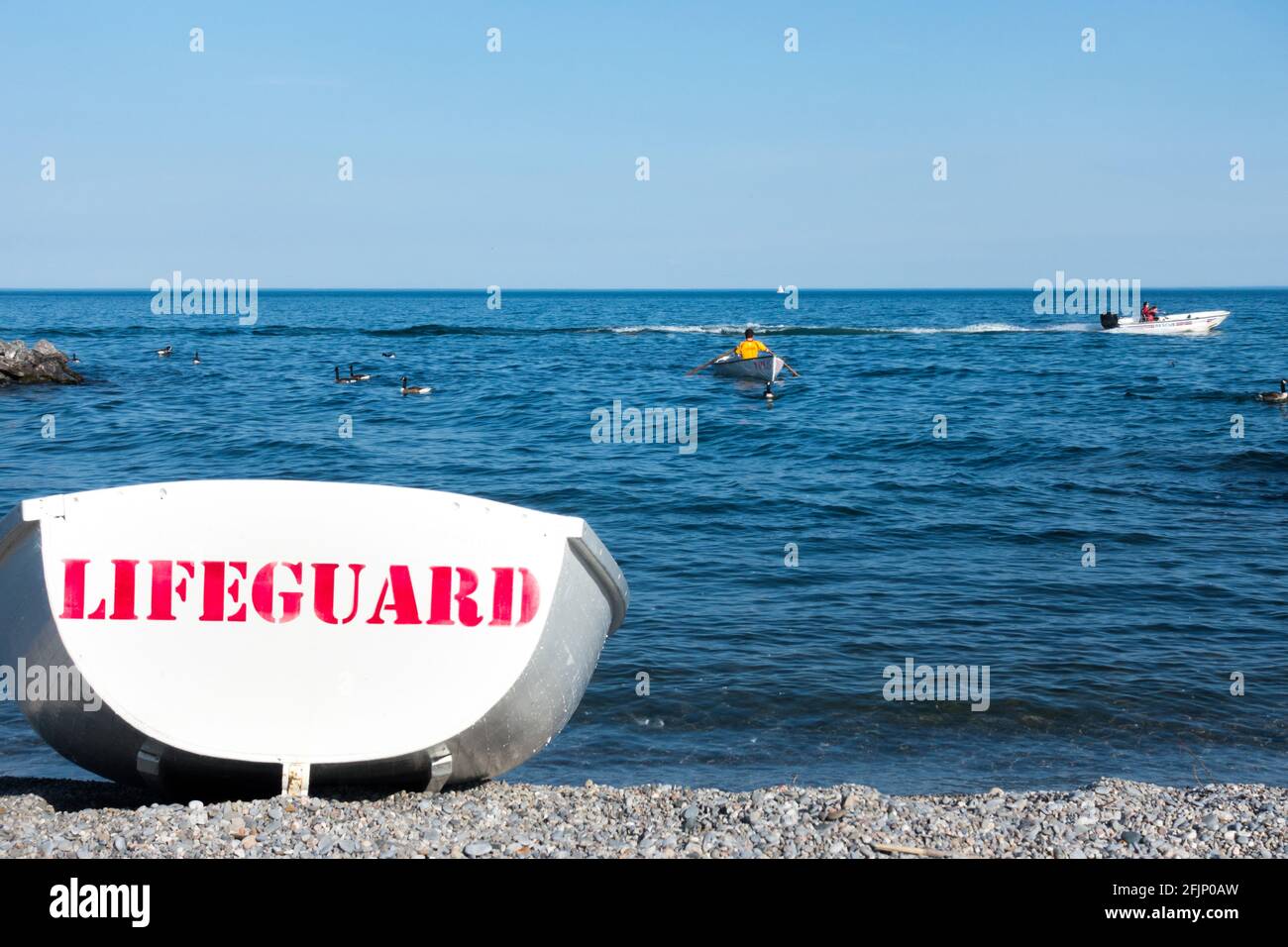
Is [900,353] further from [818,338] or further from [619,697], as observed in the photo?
[619,697]

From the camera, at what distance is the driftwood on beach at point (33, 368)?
123 feet

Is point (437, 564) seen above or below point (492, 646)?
above

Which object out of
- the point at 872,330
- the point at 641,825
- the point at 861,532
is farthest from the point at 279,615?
the point at 872,330

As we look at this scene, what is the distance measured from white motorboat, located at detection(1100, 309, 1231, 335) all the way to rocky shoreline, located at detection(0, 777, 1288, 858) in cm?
5650

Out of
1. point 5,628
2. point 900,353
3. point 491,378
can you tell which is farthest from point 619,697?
point 900,353

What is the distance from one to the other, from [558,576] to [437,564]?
1.92 ft

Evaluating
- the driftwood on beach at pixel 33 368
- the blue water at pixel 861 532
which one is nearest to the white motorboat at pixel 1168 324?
the blue water at pixel 861 532

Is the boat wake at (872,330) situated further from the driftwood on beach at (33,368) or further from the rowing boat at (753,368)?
the driftwood on beach at (33,368)

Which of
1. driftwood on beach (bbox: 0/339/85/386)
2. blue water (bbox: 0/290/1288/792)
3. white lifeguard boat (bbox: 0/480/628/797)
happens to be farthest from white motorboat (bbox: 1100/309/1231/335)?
white lifeguard boat (bbox: 0/480/628/797)

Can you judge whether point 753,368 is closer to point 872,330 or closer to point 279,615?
point 279,615

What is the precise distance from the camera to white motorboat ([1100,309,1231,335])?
193ft

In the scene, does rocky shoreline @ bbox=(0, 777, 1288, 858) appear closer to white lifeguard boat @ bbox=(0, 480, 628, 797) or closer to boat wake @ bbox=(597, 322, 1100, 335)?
white lifeguard boat @ bbox=(0, 480, 628, 797)
